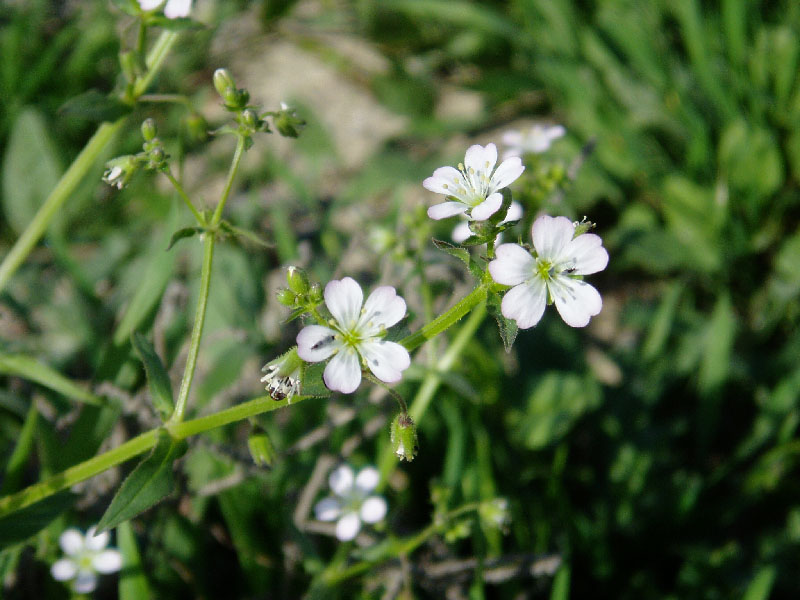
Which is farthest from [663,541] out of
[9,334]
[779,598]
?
[9,334]

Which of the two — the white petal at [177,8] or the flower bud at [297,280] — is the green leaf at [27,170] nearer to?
the white petal at [177,8]

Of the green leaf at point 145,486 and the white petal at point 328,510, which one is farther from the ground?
the green leaf at point 145,486

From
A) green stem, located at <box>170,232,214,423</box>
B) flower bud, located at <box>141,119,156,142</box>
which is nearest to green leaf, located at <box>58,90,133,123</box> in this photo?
flower bud, located at <box>141,119,156,142</box>

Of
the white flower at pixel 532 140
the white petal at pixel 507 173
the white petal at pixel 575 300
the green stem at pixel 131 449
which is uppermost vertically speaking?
the white petal at pixel 507 173

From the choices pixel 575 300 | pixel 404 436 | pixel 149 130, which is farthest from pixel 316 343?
pixel 149 130

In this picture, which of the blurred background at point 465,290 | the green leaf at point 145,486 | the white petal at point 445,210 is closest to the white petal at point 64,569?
Result: the blurred background at point 465,290

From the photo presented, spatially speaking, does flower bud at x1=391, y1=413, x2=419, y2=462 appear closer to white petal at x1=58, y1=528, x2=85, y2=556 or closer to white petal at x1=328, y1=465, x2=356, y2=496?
white petal at x1=328, y1=465, x2=356, y2=496

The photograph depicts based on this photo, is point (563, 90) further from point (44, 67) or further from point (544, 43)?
point (44, 67)

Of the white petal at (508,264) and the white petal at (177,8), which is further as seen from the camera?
the white petal at (177,8)
